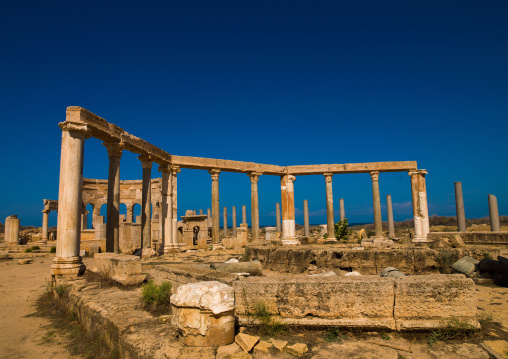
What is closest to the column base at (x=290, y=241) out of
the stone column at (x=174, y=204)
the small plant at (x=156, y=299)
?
the stone column at (x=174, y=204)

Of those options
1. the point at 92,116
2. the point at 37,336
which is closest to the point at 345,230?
the point at 92,116

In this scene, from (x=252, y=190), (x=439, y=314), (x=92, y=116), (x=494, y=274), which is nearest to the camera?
(x=439, y=314)

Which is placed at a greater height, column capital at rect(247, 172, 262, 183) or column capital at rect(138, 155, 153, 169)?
column capital at rect(138, 155, 153, 169)

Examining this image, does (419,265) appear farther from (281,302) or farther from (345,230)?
(345,230)

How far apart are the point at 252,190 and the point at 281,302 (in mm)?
15616

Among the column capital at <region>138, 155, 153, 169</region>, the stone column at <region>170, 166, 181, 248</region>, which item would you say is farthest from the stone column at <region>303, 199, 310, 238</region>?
the column capital at <region>138, 155, 153, 169</region>

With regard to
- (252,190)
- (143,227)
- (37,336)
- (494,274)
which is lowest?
(37,336)

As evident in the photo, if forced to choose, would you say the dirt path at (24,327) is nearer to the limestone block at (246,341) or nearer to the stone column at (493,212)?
the limestone block at (246,341)

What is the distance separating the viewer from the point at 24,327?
21.1ft

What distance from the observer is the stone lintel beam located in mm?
19344

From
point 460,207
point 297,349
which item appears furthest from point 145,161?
point 460,207

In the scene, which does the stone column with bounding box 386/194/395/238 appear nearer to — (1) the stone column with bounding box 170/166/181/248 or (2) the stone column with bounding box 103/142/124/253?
(1) the stone column with bounding box 170/166/181/248

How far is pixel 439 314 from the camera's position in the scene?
4.16m

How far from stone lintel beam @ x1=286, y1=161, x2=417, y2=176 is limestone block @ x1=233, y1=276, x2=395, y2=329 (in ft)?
52.7
